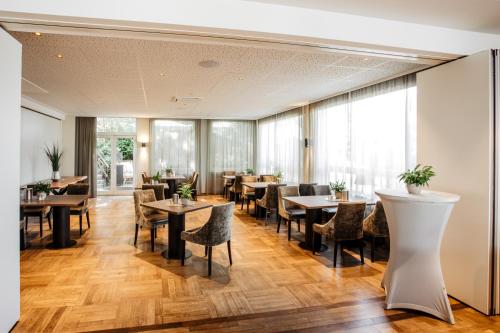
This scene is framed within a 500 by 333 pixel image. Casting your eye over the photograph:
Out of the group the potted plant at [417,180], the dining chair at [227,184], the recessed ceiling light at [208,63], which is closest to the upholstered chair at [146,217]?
the recessed ceiling light at [208,63]

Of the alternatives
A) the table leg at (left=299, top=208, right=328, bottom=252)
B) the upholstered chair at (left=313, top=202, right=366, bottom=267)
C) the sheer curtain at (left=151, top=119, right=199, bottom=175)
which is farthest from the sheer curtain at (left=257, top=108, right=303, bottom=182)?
the upholstered chair at (left=313, top=202, right=366, bottom=267)

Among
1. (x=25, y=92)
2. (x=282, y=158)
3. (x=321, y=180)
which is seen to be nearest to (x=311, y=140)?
(x=321, y=180)

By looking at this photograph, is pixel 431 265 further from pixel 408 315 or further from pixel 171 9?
pixel 171 9

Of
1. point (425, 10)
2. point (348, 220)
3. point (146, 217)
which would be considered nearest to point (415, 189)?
point (348, 220)

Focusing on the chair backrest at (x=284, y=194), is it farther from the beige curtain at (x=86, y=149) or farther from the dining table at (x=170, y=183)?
the beige curtain at (x=86, y=149)

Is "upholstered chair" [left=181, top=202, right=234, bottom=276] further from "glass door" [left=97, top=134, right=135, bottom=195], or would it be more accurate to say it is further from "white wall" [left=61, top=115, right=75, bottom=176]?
"white wall" [left=61, top=115, right=75, bottom=176]

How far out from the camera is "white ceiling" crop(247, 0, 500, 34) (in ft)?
8.63

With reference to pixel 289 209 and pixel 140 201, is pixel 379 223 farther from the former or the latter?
pixel 140 201

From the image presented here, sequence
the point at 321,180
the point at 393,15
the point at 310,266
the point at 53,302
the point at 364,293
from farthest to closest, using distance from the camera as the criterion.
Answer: the point at 321,180 < the point at 310,266 < the point at 364,293 < the point at 53,302 < the point at 393,15

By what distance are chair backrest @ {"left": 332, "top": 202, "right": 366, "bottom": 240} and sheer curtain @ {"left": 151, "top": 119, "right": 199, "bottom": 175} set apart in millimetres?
8181

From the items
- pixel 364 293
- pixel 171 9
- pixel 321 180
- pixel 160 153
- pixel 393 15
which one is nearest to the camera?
pixel 171 9

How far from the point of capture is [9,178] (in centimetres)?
252

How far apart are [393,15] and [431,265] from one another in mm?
2317

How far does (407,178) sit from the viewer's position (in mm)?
3039
